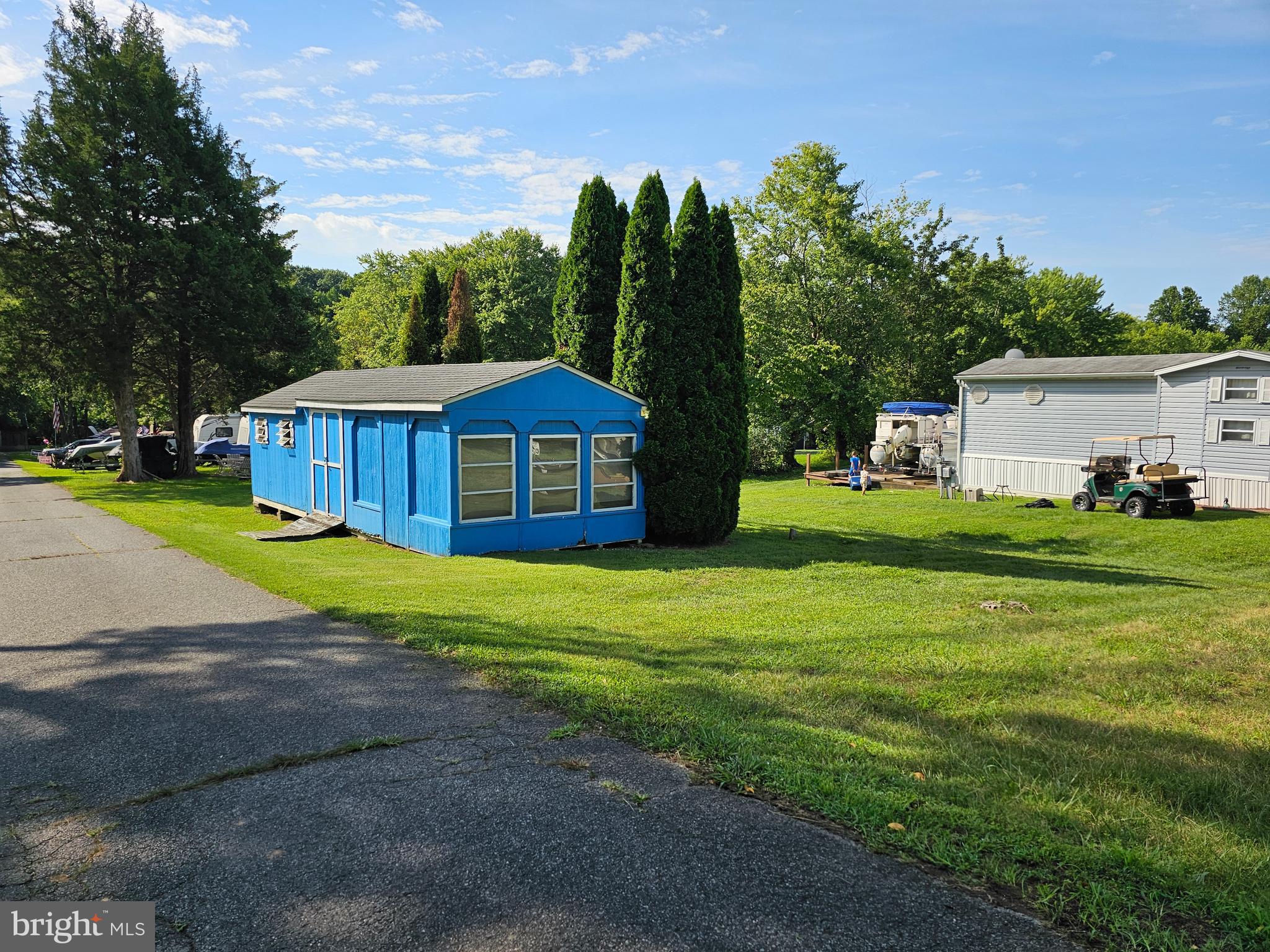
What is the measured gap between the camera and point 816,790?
4133 millimetres

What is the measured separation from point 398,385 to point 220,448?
89.5ft

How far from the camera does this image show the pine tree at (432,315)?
29.3 m

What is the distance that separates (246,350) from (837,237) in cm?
2533

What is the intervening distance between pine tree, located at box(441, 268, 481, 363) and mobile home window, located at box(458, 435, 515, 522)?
14.3 m

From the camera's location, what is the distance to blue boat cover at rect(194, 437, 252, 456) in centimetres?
3694

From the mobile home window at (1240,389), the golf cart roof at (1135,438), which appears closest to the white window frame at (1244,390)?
the mobile home window at (1240,389)

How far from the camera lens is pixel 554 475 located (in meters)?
13.9

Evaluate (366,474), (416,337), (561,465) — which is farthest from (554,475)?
(416,337)

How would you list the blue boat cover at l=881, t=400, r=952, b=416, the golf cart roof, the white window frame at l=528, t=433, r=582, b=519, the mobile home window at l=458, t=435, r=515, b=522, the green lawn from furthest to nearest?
the blue boat cover at l=881, t=400, r=952, b=416 < the golf cart roof < the white window frame at l=528, t=433, r=582, b=519 < the mobile home window at l=458, t=435, r=515, b=522 < the green lawn

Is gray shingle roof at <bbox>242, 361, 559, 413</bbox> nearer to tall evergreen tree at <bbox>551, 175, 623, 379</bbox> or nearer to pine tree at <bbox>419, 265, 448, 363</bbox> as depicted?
tall evergreen tree at <bbox>551, 175, 623, 379</bbox>

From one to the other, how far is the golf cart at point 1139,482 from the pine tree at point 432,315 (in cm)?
2143

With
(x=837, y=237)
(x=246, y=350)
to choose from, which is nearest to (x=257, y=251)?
(x=246, y=350)

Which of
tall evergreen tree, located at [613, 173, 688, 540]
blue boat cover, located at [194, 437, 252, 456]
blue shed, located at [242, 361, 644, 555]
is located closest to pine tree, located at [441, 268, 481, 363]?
blue shed, located at [242, 361, 644, 555]

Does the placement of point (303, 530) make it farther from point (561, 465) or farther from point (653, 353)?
point (653, 353)
